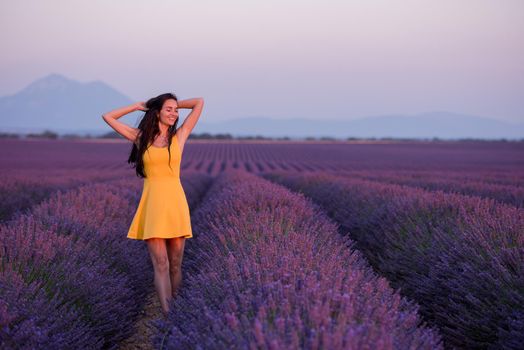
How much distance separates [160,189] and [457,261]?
2103 mm

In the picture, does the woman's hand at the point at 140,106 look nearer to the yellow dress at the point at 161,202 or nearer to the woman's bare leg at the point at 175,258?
the yellow dress at the point at 161,202

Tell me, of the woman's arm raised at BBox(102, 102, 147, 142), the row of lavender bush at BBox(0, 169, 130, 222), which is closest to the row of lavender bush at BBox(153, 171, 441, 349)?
the woman's arm raised at BBox(102, 102, 147, 142)

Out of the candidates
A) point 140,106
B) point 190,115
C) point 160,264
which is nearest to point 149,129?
point 140,106

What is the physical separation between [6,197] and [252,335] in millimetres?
7144

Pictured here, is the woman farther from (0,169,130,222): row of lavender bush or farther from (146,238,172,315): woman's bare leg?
(0,169,130,222): row of lavender bush

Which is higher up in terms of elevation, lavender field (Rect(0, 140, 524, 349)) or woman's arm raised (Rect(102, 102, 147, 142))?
woman's arm raised (Rect(102, 102, 147, 142))

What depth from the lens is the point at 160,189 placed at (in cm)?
360

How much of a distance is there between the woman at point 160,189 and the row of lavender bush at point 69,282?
32cm

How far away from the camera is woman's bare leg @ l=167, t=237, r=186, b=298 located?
12.2 ft

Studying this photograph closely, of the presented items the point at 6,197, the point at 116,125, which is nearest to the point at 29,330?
the point at 116,125

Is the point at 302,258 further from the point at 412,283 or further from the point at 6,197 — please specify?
the point at 6,197

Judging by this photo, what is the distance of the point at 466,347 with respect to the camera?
3.16 metres

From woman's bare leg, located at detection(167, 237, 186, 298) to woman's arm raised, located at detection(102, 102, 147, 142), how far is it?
771 mm

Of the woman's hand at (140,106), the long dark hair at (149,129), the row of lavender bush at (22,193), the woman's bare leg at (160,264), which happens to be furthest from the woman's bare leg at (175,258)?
the row of lavender bush at (22,193)
